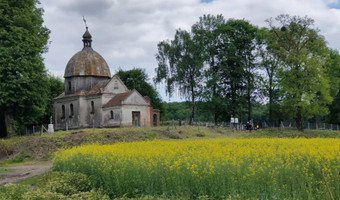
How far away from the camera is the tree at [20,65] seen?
36.0 metres

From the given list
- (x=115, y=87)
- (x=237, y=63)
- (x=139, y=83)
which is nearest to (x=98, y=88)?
(x=115, y=87)

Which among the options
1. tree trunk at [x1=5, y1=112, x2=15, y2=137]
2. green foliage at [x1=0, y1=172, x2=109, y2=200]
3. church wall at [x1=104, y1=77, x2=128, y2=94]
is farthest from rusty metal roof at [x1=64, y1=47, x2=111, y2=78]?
green foliage at [x1=0, y1=172, x2=109, y2=200]

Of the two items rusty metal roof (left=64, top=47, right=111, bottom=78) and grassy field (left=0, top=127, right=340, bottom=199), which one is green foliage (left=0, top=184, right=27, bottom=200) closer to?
grassy field (left=0, top=127, right=340, bottom=199)

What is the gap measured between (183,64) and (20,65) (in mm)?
24226

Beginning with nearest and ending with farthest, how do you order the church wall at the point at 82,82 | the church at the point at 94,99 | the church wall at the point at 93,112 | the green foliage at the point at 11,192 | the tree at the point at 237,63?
the green foliage at the point at 11,192, the church at the point at 94,99, the church wall at the point at 93,112, the church wall at the point at 82,82, the tree at the point at 237,63

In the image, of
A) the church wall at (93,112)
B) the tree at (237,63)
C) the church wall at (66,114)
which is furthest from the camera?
the tree at (237,63)

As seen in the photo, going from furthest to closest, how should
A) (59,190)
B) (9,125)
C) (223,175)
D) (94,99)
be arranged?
(94,99) < (9,125) < (59,190) < (223,175)

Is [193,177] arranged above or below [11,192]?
above

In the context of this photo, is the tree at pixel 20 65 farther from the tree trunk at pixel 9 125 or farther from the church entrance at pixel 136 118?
the church entrance at pixel 136 118

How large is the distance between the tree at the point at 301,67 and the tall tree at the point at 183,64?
37.2 feet

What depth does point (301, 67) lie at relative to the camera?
151ft

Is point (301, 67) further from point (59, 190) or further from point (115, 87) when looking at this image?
point (59, 190)

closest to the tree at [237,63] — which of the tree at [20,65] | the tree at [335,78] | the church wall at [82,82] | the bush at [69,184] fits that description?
the tree at [335,78]

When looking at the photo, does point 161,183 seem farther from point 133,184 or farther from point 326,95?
point 326,95
